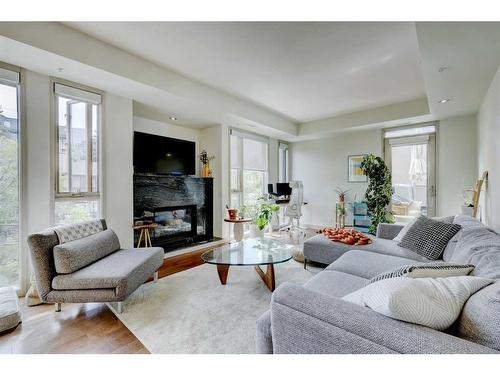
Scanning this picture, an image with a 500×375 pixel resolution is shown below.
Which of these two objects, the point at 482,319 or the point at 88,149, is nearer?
the point at 482,319

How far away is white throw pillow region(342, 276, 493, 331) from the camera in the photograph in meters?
0.83

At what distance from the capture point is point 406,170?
4.81 meters

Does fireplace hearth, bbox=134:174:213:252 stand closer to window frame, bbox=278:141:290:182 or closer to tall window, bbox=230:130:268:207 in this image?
tall window, bbox=230:130:268:207

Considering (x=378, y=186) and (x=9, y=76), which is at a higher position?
(x=9, y=76)

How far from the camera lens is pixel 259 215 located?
4.09 meters

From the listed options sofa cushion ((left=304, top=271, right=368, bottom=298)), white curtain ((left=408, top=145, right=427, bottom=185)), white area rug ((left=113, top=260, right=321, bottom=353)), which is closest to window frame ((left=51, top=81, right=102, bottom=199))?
white area rug ((left=113, top=260, right=321, bottom=353))

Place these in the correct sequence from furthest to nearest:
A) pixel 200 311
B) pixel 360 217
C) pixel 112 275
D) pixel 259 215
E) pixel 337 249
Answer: pixel 360 217
pixel 259 215
pixel 337 249
pixel 200 311
pixel 112 275

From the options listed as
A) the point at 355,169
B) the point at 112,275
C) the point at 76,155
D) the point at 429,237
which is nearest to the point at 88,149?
the point at 76,155

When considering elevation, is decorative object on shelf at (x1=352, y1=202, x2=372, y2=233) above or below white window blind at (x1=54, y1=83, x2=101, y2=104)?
below

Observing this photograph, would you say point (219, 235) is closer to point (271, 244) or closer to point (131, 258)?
point (271, 244)

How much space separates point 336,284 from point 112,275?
1.82 m

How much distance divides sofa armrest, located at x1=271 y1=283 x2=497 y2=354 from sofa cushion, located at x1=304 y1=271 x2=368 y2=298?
0.60 m

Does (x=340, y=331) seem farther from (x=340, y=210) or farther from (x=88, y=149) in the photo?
(x=340, y=210)

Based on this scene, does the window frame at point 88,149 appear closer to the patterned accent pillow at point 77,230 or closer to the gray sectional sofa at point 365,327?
the patterned accent pillow at point 77,230
